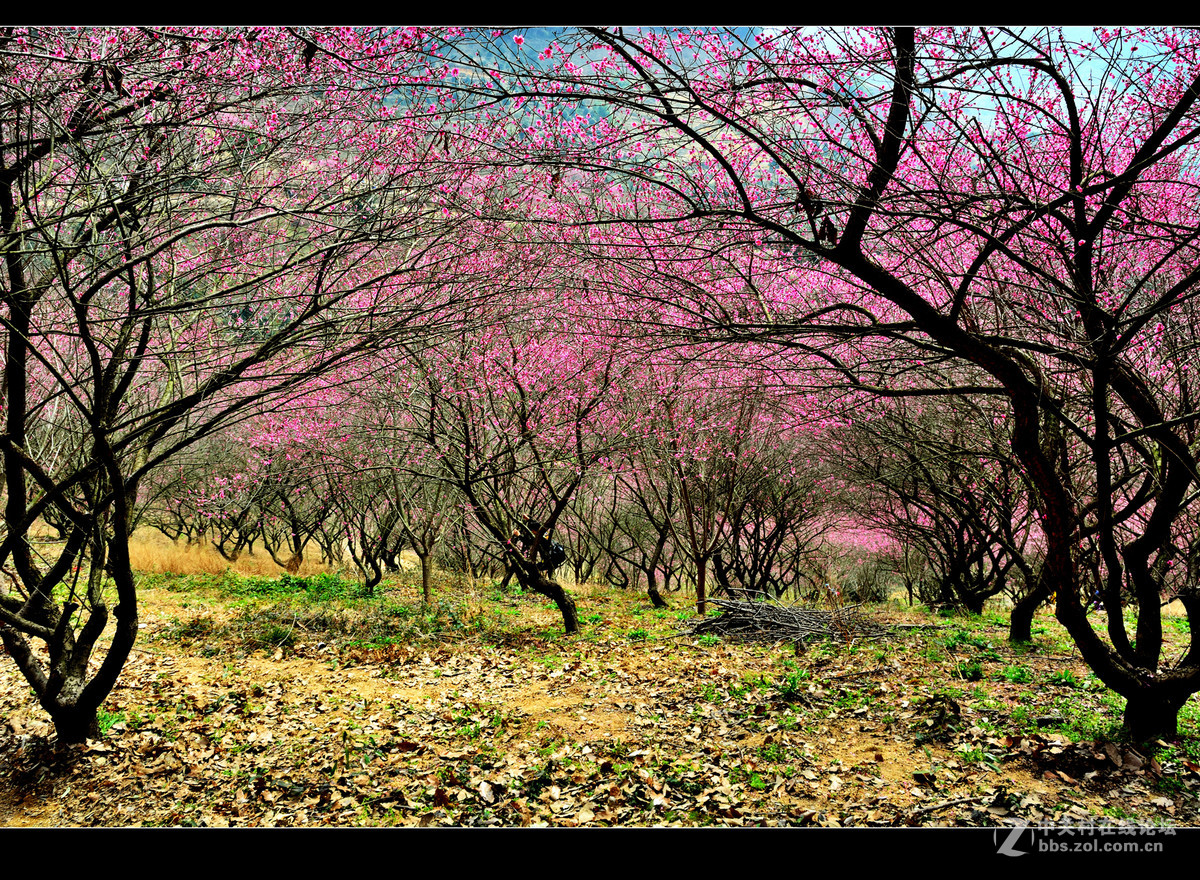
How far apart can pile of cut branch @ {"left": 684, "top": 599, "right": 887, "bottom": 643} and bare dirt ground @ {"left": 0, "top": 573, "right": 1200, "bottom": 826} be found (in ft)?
1.59

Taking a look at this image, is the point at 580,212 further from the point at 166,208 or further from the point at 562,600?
the point at 562,600

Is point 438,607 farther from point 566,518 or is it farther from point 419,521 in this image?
point 566,518

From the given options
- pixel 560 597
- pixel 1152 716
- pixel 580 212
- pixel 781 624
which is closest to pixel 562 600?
pixel 560 597

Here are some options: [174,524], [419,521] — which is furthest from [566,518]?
[174,524]

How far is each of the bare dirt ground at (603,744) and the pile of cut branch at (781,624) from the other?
19.0 inches

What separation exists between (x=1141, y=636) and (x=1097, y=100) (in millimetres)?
3487

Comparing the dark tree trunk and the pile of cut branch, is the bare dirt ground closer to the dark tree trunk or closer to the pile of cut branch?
the pile of cut branch

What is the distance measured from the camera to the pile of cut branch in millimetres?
8266

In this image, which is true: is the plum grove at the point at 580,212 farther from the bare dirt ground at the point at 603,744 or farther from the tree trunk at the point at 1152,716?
the bare dirt ground at the point at 603,744

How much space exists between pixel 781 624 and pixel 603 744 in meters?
4.22

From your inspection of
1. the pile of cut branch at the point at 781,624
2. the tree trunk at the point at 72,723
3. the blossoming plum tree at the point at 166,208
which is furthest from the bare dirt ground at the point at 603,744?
the blossoming plum tree at the point at 166,208

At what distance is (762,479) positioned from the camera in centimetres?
1500

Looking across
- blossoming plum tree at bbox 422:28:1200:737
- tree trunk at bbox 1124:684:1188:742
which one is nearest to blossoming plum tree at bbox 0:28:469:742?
blossoming plum tree at bbox 422:28:1200:737

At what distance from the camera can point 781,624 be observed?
859cm
